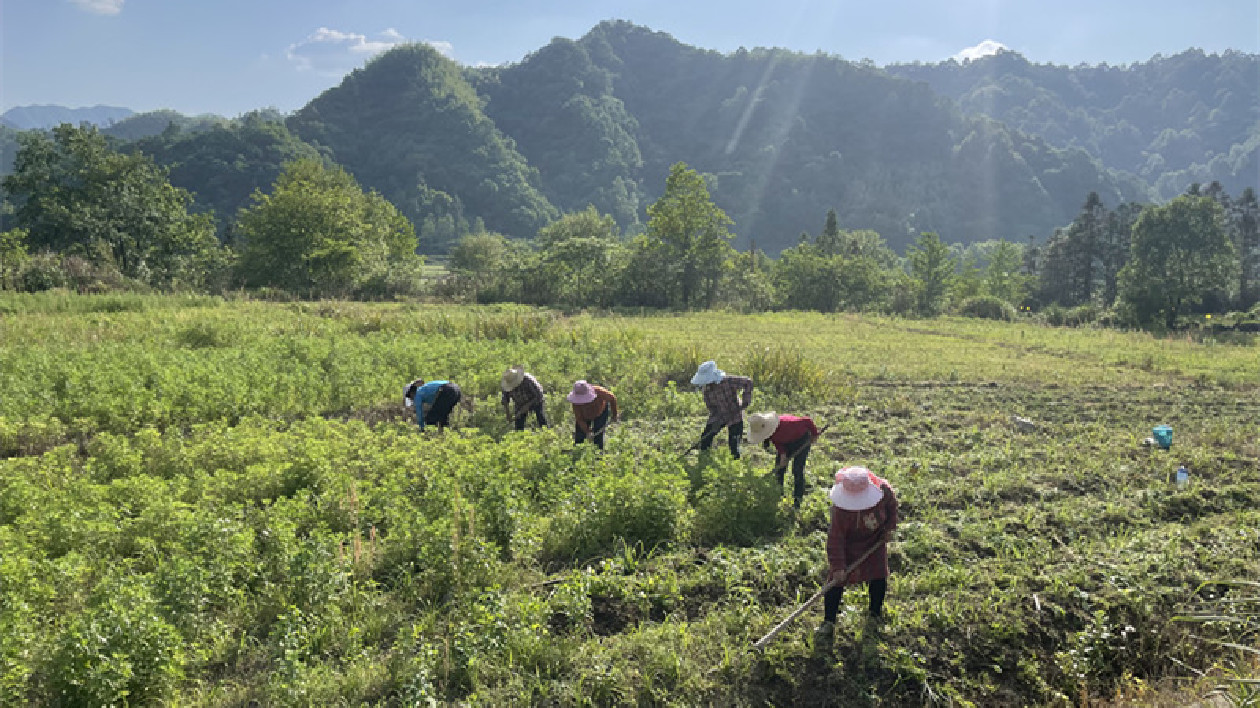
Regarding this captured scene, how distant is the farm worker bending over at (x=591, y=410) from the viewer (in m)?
9.21

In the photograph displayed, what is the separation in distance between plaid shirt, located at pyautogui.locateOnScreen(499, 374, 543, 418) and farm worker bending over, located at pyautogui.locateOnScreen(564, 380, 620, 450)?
988 millimetres

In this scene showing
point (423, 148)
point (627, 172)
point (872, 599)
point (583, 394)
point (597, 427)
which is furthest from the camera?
point (627, 172)

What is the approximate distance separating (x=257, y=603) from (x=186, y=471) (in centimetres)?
364

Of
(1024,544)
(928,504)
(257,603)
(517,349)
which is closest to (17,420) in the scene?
(257,603)

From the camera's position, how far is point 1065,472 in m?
8.98

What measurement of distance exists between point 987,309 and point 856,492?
167ft

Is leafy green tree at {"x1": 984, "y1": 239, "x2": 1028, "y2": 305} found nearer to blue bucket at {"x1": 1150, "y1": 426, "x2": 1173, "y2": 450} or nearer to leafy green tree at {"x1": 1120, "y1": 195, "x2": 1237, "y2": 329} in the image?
leafy green tree at {"x1": 1120, "y1": 195, "x2": 1237, "y2": 329}

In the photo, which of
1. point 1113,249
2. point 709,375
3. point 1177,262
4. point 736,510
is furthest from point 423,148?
point 736,510

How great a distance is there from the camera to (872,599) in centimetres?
555

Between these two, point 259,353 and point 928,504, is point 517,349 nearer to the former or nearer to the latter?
point 259,353

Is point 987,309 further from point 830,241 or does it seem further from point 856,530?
point 856,530

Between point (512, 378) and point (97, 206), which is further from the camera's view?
point (97, 206)

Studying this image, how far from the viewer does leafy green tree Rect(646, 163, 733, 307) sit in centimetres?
4459

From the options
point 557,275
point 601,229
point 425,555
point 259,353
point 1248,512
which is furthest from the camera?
point 601,229
